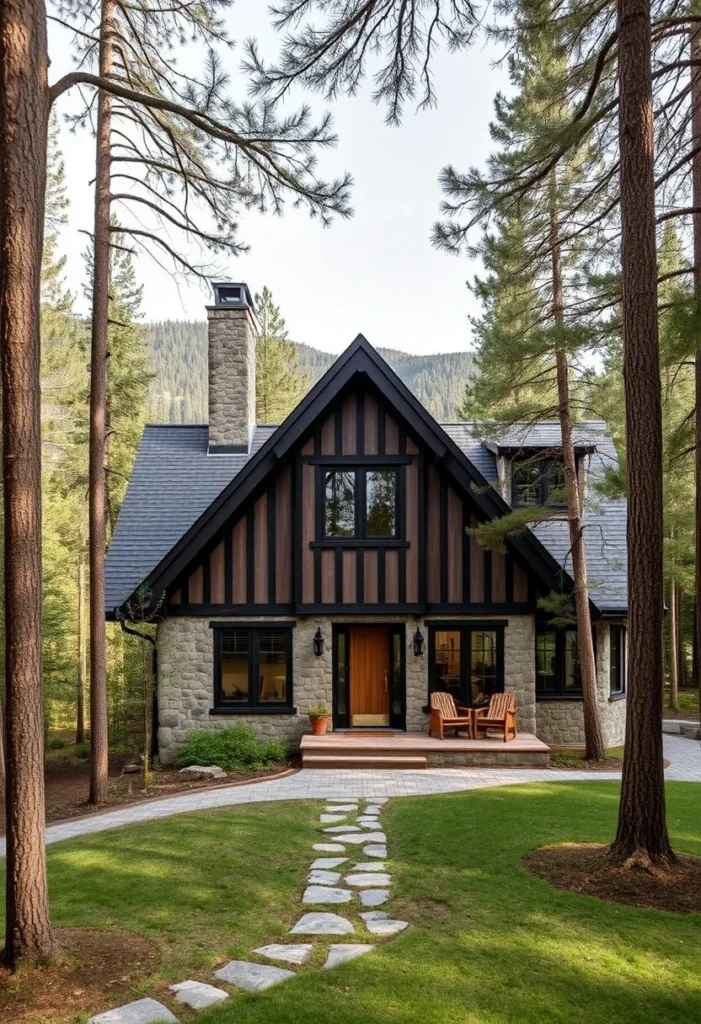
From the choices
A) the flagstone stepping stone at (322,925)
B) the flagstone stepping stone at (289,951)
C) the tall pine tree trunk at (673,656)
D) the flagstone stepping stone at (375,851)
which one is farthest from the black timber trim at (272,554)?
the tall pine tree trunk at (673,656)

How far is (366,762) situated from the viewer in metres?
12.0

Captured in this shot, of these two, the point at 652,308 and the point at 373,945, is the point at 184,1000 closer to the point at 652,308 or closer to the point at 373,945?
the point at 373,945

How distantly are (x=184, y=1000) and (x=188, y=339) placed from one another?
121 meters

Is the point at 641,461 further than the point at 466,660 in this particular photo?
No

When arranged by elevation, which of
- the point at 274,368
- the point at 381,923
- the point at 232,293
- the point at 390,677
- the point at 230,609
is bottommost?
the point at 381,923

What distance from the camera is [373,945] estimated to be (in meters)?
5.00

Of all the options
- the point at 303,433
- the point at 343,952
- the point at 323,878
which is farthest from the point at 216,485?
the point at 343,952

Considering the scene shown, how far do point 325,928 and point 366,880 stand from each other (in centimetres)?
110

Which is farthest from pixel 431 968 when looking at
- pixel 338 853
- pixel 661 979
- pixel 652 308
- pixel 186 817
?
pixel 652 308

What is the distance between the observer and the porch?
12.1m

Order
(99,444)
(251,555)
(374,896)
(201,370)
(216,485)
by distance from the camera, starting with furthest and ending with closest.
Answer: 1. (201,370)
2. (216,485)
3. (251,555)
4. (99,444)
5. (374,896)

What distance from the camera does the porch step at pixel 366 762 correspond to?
12.0m

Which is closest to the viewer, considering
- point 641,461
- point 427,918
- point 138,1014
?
point 138,1014

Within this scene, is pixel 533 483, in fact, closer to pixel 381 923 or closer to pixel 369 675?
pixel 369 675
